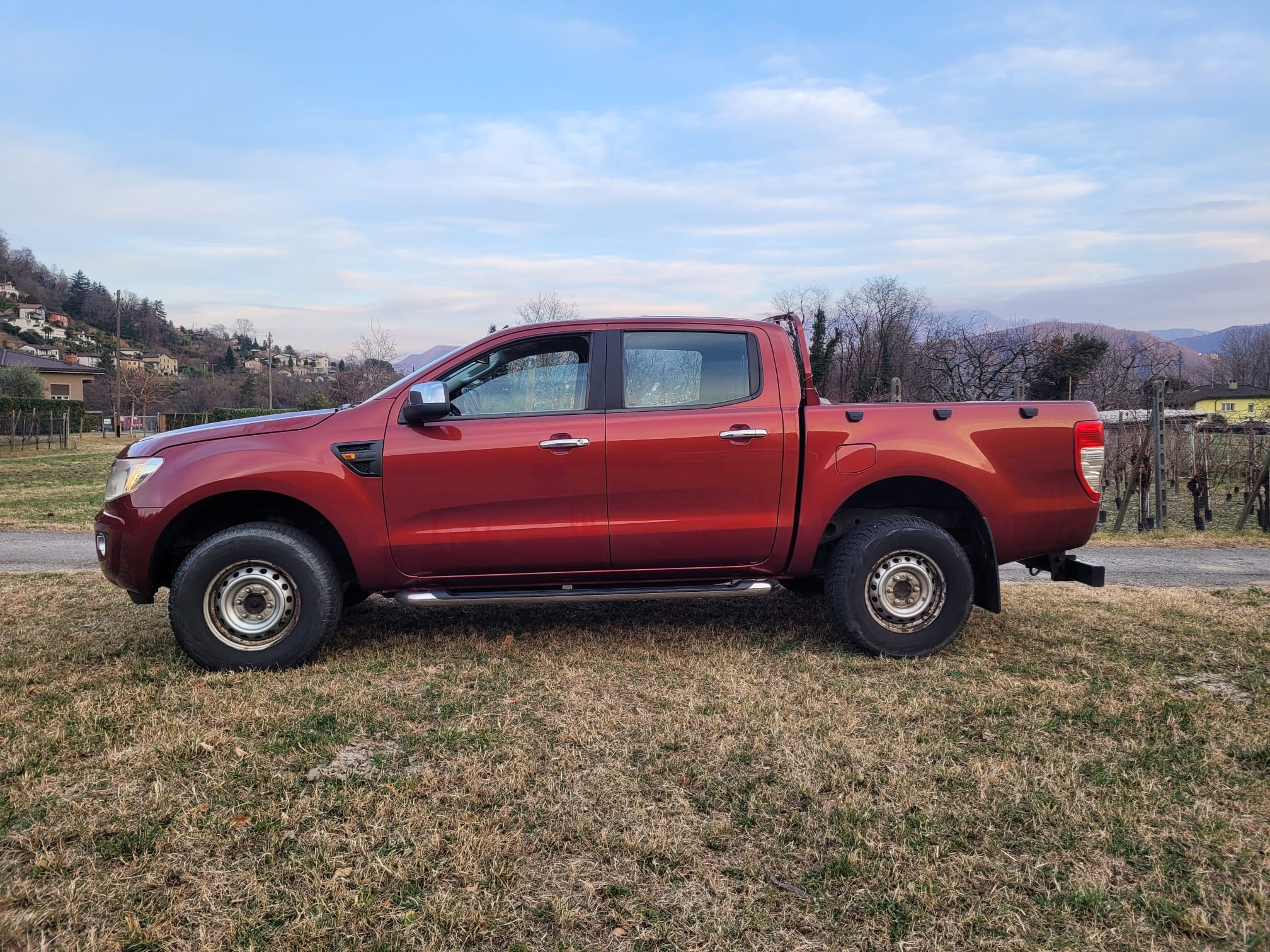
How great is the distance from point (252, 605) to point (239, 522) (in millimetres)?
566

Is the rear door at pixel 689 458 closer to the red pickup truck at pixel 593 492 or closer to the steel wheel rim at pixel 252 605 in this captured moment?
the red pickup truck at pixel 593 492

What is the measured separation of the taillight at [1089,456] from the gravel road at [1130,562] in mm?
2758

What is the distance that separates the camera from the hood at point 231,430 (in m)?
4.55

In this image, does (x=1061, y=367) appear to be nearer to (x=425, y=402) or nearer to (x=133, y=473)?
(x=425, y=402)

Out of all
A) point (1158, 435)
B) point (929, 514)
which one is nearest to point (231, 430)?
point (929, 514)

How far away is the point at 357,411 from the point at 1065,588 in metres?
5.82

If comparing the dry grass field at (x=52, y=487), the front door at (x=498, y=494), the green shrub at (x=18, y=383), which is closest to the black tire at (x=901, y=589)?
the front door at (x=498, y=494)

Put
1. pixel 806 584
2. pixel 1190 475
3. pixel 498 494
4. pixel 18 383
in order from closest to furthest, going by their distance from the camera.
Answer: pixel 498 494, pixel 806 584, pixel 1190 475, pixel 18 383

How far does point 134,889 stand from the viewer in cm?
236

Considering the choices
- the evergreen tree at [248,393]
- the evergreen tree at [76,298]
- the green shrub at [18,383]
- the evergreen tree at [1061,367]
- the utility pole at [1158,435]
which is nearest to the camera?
the utility pole at [1158,435]

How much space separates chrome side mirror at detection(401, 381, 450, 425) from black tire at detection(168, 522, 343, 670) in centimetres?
89

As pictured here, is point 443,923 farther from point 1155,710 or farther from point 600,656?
point 1155,710

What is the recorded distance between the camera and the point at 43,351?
3177 inches

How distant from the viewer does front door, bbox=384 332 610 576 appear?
448 cm
